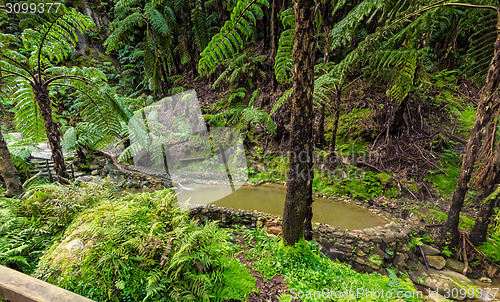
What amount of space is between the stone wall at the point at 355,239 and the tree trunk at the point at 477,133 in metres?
0.61

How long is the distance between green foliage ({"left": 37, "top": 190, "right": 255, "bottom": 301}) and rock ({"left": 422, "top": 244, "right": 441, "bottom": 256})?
3.34 meters

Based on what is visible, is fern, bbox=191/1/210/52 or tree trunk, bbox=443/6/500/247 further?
fern, bbox=191/1/210/52

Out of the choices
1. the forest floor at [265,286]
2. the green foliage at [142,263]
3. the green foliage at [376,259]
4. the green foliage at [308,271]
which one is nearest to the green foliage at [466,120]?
the green foliage at [376,259]

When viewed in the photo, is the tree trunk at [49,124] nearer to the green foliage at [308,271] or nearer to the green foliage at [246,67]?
the green foliage at [308,271]

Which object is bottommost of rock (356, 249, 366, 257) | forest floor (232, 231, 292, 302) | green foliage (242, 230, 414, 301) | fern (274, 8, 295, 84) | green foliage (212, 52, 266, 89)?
rock (356, 249, 366, 257)

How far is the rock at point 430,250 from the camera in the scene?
10.1 ft

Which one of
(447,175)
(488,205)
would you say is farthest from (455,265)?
(447,175)

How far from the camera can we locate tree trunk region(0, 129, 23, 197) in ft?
7.16

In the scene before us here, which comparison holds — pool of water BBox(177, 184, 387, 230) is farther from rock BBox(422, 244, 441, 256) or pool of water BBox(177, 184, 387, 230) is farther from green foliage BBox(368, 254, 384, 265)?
green foliage BBox(368, 254, 384, 265)

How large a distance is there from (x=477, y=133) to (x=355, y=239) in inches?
83.6

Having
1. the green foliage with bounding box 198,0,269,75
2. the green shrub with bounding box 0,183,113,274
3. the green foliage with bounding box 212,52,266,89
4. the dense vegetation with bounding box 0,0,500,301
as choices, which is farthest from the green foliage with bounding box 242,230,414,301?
the green foliage with bounding box 212,52,266,89

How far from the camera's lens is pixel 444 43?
6.36 metres

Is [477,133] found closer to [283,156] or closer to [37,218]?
[283,156]

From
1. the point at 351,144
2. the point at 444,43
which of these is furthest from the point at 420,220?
the point at 444,43
